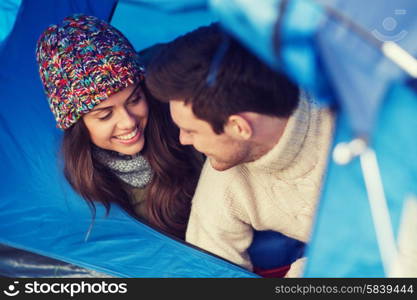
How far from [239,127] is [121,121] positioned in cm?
43

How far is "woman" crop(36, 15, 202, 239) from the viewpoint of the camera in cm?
157

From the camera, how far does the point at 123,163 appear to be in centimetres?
173

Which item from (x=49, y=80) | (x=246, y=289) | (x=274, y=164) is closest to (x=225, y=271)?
(x=246, y=289)

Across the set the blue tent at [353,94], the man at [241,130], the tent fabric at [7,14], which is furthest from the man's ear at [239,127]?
the tent fabric at [7,14]

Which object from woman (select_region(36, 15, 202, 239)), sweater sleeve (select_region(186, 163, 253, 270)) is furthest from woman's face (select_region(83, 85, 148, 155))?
sweater sleeve (select_region(186, 163, 253, 270))

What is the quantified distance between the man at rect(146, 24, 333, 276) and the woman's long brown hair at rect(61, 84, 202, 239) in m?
0.19

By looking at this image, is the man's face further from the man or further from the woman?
the woman

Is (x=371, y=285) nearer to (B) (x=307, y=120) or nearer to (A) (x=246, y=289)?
(B) (x=307, y=120)

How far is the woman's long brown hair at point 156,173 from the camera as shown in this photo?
1.68 m

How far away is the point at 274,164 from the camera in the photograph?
137 centimetres

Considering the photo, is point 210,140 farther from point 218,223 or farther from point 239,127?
point 218,223

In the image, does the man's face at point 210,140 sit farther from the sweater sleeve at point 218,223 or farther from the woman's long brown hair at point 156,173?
the woman's long brown hair at point 156,173

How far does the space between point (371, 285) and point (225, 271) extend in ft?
1.69

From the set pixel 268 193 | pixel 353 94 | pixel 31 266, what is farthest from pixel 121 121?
pixel 353 94
